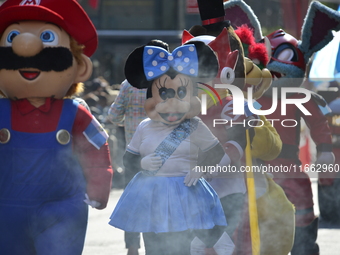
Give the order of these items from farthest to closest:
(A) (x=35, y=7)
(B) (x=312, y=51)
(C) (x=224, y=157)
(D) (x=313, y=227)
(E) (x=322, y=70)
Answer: (E) (x=322, y=70) → (B) (x=312, y=51) → (D) (x=313, y=227) → (C) (x=224, y=157) → (A) (x=35, y=7)

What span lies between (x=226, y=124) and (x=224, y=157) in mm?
268

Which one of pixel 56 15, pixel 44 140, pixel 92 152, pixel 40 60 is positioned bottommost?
pixel 92 152

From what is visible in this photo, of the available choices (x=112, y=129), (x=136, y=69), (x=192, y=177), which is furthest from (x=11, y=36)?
(x=112, y=129)

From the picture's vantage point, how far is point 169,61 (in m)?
4.50

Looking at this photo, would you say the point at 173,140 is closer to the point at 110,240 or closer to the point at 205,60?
the point at 205,60

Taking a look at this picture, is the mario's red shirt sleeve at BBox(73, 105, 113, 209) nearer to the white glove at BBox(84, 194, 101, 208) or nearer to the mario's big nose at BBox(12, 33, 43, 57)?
the white glove at BBox(84, 194, 101, 208)

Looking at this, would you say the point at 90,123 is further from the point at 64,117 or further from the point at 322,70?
the point at 322,70

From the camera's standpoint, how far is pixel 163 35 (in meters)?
21.0

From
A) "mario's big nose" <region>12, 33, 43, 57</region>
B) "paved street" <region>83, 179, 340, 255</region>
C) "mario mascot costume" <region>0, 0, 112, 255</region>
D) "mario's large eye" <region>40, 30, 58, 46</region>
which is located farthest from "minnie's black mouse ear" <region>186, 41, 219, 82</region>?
"paved street" <region>83, 179, 340, 255</region>

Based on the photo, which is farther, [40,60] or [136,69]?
[136,69]

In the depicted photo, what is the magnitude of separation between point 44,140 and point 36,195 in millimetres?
332

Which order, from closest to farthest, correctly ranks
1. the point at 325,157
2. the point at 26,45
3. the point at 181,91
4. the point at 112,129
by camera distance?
1. the point at 26,45
2. the point at 181,91
3. the point at 325,157
4. the point at 112,129

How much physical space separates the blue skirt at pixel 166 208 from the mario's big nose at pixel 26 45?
1036mm

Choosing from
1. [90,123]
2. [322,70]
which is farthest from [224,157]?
[322,70]
